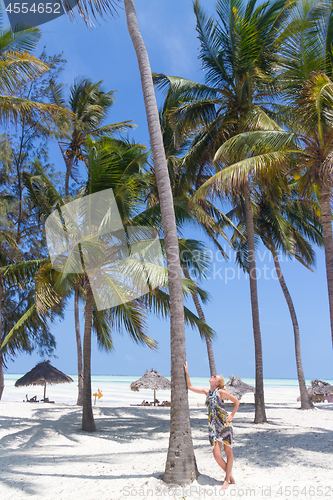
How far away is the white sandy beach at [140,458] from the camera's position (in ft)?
16.5

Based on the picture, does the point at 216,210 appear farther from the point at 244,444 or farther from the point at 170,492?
the point at 170,492

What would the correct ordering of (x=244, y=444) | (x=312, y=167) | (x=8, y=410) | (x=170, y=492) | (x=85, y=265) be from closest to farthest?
(x=170, y=492) → (x=244, y=444) → (x=312, y=167) → (x=85, y=265) → (x=8, y=410)

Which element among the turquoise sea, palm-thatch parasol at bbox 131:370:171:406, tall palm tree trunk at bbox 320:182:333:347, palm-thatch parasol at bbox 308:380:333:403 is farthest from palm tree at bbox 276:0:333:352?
palm-thatch parasol at bbox 308:380:333:403

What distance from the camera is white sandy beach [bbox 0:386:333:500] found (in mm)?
5043

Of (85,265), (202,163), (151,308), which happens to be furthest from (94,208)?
(202,163)

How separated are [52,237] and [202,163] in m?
5.90

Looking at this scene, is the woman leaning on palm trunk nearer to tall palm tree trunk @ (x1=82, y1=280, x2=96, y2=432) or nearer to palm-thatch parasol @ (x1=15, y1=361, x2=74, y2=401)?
tall palm tree trunk @ (x1=82, y1=280, x2=96, y2=432)

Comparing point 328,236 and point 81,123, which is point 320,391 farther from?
point 81,123

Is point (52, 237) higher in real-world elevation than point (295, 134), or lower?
lower

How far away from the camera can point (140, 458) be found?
7277 millimetres

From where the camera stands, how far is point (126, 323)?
32.9 feet

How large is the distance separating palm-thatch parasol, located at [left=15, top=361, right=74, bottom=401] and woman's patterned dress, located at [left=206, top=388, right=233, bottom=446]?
48.6ft

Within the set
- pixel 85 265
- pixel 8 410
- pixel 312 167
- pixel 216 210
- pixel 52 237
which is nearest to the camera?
pixel 312 167

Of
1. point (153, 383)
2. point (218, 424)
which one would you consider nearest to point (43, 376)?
point (153, 383)
